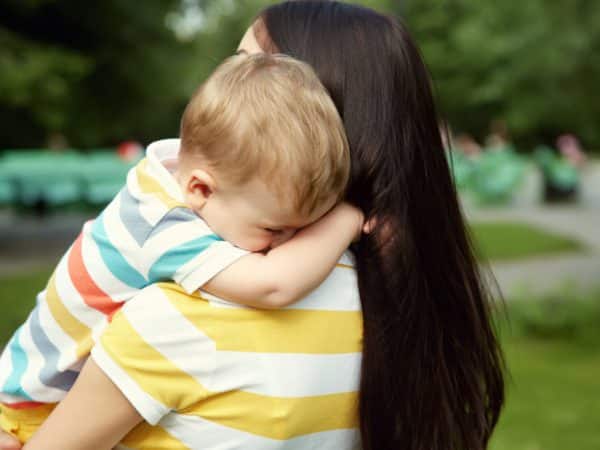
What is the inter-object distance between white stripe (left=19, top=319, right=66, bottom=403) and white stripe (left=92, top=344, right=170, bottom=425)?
0.70 ft

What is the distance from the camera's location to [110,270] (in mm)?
1445

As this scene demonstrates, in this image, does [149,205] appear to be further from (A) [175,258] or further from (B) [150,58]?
(B) [150,58]

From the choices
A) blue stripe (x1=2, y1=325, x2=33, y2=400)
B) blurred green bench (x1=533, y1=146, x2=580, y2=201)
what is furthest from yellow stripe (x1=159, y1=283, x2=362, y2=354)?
blurred green bench (x1=533, y1=146, x2=580, y2=201)

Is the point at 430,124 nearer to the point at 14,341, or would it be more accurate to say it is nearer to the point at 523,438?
the point at 14,341

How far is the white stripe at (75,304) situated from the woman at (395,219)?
0.43m

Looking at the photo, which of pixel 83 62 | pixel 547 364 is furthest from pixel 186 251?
pixel 83 62

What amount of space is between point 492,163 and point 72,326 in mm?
20035

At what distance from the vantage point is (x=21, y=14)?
12266 millimetres

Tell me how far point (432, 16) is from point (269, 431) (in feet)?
112

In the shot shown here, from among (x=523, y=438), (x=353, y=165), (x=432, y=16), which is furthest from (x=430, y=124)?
(x=432, y=16)

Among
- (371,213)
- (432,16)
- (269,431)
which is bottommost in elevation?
(432,16)

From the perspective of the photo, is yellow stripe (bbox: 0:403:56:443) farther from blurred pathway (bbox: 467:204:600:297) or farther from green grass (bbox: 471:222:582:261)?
green grass (bbox: 471:222:582:261)

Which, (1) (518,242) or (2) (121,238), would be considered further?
(1) (518,242)

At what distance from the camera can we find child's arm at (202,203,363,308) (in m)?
1.37
